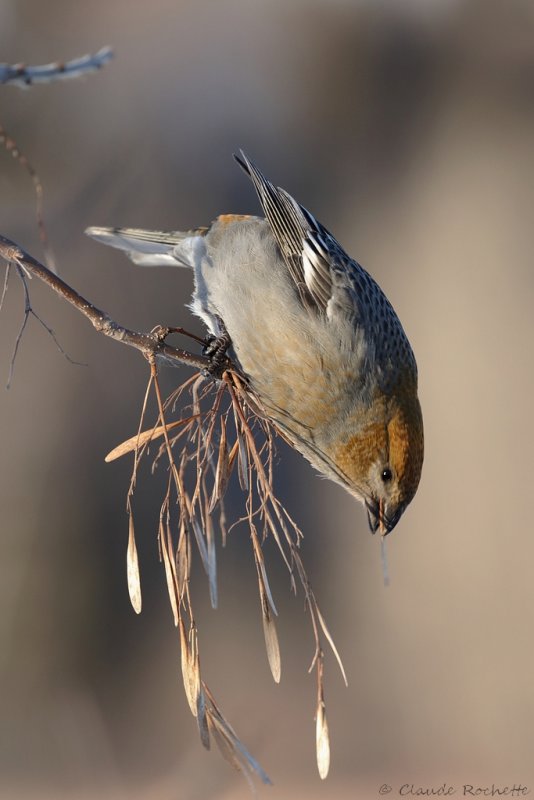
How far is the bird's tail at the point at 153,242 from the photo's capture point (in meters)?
3.50

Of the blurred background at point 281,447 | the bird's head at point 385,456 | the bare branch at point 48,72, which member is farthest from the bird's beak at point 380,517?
the blurred background at point 281,447

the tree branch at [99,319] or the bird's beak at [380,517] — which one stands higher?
the tree branch at [99,319]

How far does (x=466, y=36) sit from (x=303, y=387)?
6.06 meters

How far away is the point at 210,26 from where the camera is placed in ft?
25.2

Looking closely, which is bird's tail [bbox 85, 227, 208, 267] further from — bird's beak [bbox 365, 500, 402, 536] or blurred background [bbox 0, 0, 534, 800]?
blurred background [bbox 0, 0, 534, 800]

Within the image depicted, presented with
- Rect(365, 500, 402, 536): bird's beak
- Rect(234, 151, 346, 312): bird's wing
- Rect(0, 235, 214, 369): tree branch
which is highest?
Rect(234, 151, 346, 312): bird's wing

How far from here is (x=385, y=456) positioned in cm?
278

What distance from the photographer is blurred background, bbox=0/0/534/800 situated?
6.64 m

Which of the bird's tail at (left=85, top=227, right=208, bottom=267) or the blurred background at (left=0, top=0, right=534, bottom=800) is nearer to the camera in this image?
the bird's tail at (left=85, top=227, right=208, bottom=267)

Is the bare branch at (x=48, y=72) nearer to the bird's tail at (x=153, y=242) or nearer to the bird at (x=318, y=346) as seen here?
the bird at (x=318, y=346)

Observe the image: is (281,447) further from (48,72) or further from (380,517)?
(48,72)

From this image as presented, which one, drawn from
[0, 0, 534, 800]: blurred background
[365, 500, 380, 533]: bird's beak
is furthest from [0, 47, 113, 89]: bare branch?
[0, 0, 534, 800]: blurred background

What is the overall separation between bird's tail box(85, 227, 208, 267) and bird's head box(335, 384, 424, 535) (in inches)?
43.3

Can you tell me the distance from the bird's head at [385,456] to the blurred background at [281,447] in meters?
3.99
